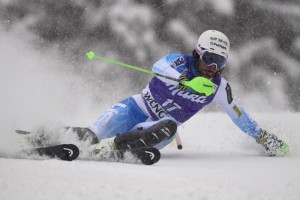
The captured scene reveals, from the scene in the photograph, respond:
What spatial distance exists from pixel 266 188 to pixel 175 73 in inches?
74.0

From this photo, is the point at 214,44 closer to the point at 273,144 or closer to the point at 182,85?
the point at 182,85

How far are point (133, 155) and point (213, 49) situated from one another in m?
1.50

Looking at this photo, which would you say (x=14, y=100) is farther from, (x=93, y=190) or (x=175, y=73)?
(x=93, y=190)

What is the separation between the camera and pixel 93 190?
219 cm

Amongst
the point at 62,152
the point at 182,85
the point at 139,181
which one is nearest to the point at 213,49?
the point at 182,85

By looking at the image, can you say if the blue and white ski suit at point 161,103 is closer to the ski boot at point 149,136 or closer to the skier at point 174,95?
the skier at point 174,95

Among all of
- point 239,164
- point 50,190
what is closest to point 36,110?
point 239,164

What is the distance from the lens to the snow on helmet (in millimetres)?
4469

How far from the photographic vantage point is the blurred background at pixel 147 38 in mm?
10938

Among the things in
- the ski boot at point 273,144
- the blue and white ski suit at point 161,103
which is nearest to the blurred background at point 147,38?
the ski boot at point 273,144

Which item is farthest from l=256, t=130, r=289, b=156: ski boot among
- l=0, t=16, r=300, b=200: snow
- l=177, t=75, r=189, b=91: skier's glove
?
l=177, t=75, r=189, b=91: skier's glove

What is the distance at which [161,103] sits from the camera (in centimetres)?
463

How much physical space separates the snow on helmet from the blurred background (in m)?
6.16

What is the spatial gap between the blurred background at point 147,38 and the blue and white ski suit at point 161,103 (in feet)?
19.2
